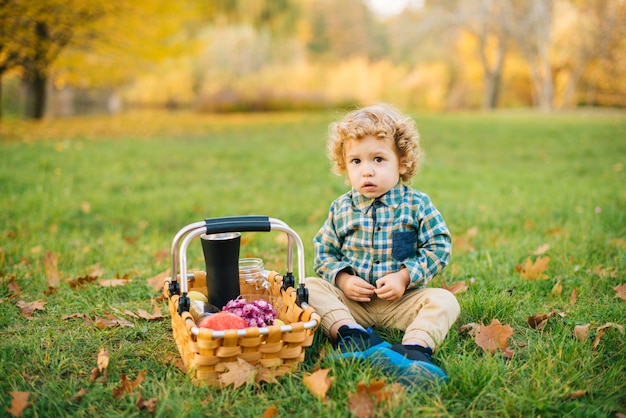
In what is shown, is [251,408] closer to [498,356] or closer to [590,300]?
[498,356]

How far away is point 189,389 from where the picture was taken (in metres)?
2.02

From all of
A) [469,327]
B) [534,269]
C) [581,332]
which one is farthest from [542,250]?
[469,327]

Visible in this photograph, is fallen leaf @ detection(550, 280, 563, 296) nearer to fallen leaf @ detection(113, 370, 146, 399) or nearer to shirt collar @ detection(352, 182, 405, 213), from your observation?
shirt collar @ detection(352, 182, 405, 213)

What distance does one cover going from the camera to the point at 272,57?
2436 cm

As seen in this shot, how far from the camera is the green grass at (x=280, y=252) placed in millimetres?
1993

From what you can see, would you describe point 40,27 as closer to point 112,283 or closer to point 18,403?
point 112,283

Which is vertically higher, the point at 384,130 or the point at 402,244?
the point at 384,130

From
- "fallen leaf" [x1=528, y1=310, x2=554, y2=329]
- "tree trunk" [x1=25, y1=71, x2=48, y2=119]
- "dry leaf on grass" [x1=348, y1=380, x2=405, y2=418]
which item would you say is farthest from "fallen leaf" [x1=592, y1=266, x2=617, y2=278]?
"tree trunk" [x1=25, y1=71, x2=48, y2=119]


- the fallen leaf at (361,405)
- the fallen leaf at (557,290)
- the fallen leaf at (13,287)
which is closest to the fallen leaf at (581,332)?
the fallen leaf at (557,290)

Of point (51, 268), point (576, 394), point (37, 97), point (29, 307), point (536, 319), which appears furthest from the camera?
point (37, 97)

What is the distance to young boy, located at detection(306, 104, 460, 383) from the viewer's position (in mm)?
2457

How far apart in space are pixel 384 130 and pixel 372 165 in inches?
6.9

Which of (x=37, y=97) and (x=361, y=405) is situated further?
(x=37, y=97)

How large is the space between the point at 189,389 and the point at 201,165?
619 cm
